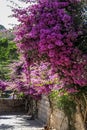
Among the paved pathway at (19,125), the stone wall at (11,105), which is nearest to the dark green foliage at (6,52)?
the stone wall at (11,105)

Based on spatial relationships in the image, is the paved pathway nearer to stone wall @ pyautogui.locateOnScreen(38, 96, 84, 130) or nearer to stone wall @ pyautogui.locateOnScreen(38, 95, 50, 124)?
stone wall @ pyautogui.locateOnScreen(38, 95, 50, 124)

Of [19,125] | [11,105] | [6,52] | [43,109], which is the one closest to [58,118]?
[19,125]

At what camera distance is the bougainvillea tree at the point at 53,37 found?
9094mm

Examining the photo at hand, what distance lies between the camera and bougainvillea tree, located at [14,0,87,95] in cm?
909

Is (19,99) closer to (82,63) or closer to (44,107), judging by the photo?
(44,107)

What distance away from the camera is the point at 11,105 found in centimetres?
3053

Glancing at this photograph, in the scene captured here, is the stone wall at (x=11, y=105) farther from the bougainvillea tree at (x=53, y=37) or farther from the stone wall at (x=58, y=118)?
the bougainvillea tree at (x=53, y=37)

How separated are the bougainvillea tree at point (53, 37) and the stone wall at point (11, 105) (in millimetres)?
20862

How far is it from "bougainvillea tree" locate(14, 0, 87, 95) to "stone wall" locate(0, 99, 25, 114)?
68.4ft

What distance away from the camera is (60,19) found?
9.32 meters

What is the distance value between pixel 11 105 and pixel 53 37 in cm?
2215

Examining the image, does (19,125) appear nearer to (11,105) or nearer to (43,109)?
(43,109)

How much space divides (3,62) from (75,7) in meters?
24.7

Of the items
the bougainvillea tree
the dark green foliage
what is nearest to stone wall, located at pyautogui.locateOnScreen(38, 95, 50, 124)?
the bougainvillea tree
